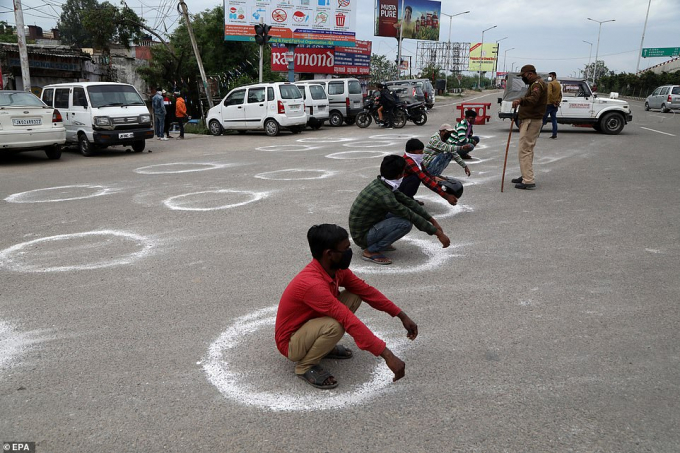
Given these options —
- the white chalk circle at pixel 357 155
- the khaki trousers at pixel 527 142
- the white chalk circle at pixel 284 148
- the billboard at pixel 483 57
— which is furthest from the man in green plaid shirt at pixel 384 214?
the billboard at pixel 483 57

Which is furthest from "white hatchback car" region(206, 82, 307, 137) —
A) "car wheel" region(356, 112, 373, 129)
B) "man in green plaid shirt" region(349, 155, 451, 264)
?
"man in green plaid shirt" region(349, 155, 451, 264)

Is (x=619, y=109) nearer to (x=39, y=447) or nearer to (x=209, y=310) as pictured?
(x=209, y=310)

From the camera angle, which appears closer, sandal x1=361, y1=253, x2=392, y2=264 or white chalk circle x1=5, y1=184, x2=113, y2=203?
sandal x1=361, y1=253, x2=392, y2=264

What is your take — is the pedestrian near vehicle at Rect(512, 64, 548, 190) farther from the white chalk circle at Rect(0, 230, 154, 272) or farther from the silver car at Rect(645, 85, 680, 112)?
the silver car at Rect(645, 85, 680, 112)

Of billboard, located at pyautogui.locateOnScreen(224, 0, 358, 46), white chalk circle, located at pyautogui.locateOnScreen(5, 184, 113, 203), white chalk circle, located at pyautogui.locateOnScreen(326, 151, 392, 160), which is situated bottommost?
white chalk circle, located at pyautogui.locateOnScreen(5, 184, 113, 203)

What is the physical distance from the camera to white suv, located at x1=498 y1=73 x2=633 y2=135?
16.5 meters

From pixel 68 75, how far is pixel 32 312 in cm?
2752

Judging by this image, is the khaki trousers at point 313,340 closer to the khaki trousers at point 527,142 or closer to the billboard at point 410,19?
the khaki trousers at point 527,142

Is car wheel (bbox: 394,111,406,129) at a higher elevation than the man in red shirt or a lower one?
higher

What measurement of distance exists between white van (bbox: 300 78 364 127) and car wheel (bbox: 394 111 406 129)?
2.47 metres

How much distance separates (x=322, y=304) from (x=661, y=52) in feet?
256

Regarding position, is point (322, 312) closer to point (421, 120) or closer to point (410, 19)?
point (421, 120)

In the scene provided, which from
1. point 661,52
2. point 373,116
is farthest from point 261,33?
point 661,52

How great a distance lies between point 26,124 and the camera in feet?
38.1
